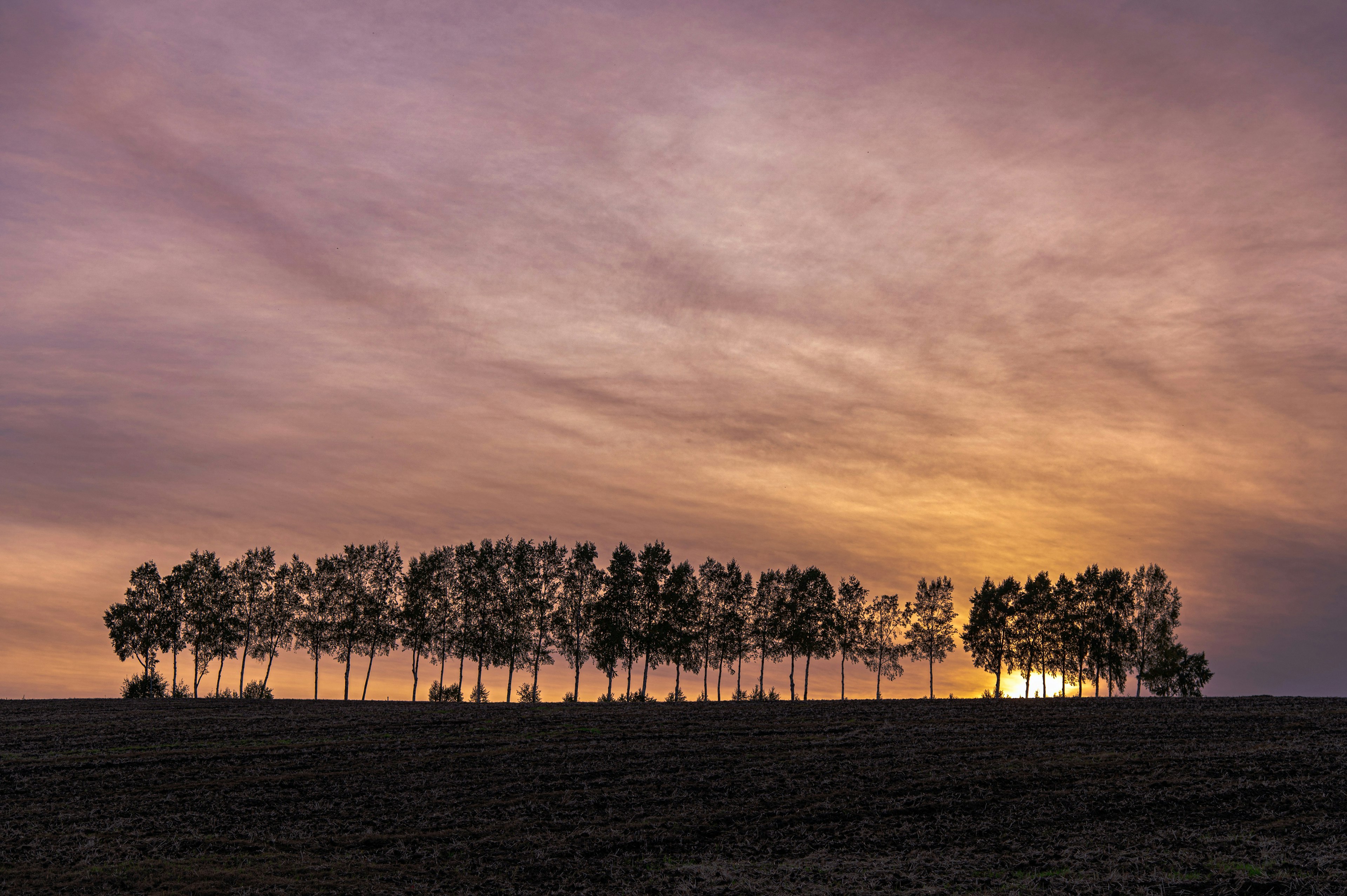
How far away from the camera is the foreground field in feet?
101

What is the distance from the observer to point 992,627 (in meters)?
142

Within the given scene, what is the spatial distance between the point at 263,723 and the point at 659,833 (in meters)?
50.7

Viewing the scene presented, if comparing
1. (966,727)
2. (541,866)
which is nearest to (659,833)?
(541,866)

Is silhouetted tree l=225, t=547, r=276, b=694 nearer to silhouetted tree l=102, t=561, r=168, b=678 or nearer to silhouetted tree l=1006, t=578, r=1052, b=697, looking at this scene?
silhouetted tree l=102, t=561, r=168, b=678

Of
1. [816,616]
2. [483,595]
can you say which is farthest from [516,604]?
[816,616]

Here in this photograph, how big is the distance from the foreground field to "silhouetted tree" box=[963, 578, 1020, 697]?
2720 inches

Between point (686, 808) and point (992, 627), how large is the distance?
111537 millimetres

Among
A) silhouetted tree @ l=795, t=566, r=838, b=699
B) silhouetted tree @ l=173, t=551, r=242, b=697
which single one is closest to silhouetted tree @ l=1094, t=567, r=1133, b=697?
silhouetted tree @ l=795, t=566, r=838, b=699

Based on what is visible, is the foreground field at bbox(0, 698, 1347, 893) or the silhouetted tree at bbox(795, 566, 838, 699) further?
the silhouetted tree at bbox(795, 566, 838, 699)

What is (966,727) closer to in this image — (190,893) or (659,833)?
(659,833)

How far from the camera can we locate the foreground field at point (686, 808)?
30.7 meters

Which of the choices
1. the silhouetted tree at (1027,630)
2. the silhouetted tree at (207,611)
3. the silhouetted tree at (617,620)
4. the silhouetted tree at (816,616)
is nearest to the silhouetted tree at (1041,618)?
the silhouetted tree at (1027,630)

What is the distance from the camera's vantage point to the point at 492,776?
5006 centimetres

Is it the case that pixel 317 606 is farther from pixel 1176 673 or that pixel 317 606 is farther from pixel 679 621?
pixel 1176 673
